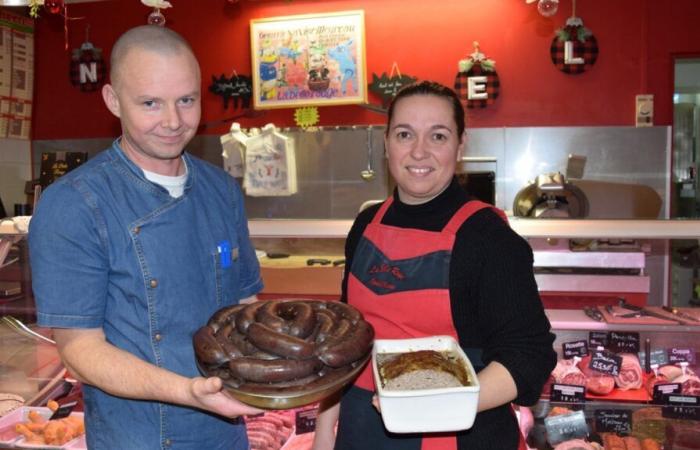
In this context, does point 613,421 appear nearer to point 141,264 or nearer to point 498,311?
point 498,311

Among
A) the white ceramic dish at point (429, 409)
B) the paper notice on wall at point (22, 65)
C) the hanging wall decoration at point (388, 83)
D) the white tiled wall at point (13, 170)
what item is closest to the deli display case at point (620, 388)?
the white ceramic dish at point (429, 409)

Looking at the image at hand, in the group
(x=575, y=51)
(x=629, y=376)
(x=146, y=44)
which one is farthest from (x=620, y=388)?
(x=575, y=51)

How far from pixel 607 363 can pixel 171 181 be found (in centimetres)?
260

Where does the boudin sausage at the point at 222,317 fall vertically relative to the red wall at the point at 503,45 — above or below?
below

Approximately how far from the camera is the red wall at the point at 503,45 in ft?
22.7

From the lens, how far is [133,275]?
2.00m

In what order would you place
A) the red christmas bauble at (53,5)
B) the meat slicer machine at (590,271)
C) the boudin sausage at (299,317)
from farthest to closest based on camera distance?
the red christmas bauble at (53,5)
the meat slicer machine at (590,271)
the boudin sausage at (299,317)

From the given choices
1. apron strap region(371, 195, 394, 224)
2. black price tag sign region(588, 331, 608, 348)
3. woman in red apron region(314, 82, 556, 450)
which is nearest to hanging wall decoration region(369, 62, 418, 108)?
black price tag sign region(588, 331, 608, 348)

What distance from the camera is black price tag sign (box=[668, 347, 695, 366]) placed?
11.9ft

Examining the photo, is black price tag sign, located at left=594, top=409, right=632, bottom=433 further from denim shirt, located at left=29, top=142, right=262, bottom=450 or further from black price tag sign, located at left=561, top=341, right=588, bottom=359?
denim shirt, located at left=29, top=142, right=262, bottom=450

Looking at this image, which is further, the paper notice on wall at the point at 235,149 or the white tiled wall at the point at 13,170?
the white tiled wall at the point at 13,170

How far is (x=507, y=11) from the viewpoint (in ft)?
23.6

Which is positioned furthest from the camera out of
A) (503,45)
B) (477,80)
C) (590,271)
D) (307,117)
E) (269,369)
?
(307,117)

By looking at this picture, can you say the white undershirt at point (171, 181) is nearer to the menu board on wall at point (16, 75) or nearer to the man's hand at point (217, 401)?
the man's hand at point (217, 401)
